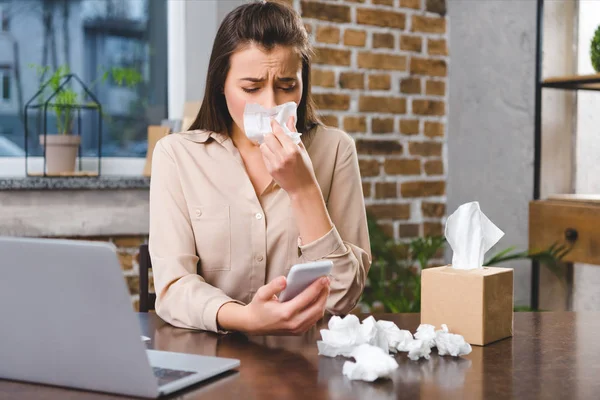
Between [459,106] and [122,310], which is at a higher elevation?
[459,106]

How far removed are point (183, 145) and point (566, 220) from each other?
4.70 ft

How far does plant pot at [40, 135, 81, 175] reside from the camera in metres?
2.54

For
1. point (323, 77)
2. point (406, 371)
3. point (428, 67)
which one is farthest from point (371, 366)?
point (428, 67)

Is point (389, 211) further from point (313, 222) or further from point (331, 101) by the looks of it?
point (313, 222)

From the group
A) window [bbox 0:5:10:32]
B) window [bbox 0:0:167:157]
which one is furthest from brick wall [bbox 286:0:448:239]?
window [bbox 0:5:10:32]

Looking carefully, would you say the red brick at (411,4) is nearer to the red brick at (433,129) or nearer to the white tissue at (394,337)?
the red brick at (433,129)

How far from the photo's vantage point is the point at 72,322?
86cm

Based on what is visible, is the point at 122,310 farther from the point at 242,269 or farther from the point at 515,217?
the point at 515,217

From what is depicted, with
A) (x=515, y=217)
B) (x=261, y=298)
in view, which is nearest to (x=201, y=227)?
(x=261, y=298)

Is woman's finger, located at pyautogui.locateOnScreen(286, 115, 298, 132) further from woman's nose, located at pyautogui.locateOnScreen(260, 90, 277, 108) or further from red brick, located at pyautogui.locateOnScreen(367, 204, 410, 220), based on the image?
red brick, located at pyautogui.locateOnScreen(367, 204, 410, 220)

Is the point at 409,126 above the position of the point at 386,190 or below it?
above

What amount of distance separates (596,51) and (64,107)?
1792 millimetres

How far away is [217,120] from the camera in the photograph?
1.67 metres

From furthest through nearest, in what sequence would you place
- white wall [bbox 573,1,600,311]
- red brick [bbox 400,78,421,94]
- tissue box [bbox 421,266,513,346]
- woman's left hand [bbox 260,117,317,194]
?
red brick [bbox 400,78,421,94] < white wall [bbox 573,1,600,311] < woman's left hand [bbox 260,117,317,194] < tissue box [bbox 421,266,513,346]
